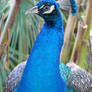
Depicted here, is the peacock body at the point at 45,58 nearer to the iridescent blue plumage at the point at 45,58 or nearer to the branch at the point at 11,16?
the iridescent blue plumage at the point at 45,58

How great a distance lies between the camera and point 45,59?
1196 mm

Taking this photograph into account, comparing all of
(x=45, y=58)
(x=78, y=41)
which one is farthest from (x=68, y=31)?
(x=45, y=58)

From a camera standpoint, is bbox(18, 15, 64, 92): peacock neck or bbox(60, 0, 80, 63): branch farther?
Result: bbox(60, 0, 80, 63): branch

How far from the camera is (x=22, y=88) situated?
125 cm

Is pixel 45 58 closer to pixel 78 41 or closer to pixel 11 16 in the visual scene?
pixel 11 16

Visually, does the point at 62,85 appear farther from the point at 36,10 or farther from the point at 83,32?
the point at 83,32

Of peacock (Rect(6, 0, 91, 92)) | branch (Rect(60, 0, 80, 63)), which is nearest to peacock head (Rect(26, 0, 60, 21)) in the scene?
peacock (Rect(6, 0, 91, 92))

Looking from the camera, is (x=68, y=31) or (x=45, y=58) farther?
(x=68, y=31)

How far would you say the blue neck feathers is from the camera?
1.19 m

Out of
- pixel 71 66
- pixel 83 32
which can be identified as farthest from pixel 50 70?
pixel 83 32

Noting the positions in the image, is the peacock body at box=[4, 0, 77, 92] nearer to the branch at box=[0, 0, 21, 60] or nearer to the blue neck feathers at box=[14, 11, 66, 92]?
the blue neck feathers at box=[14, 11, 66, 92]

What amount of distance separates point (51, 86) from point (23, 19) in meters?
0.35

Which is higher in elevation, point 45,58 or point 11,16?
point 11,16

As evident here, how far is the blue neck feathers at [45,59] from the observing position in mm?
1192
